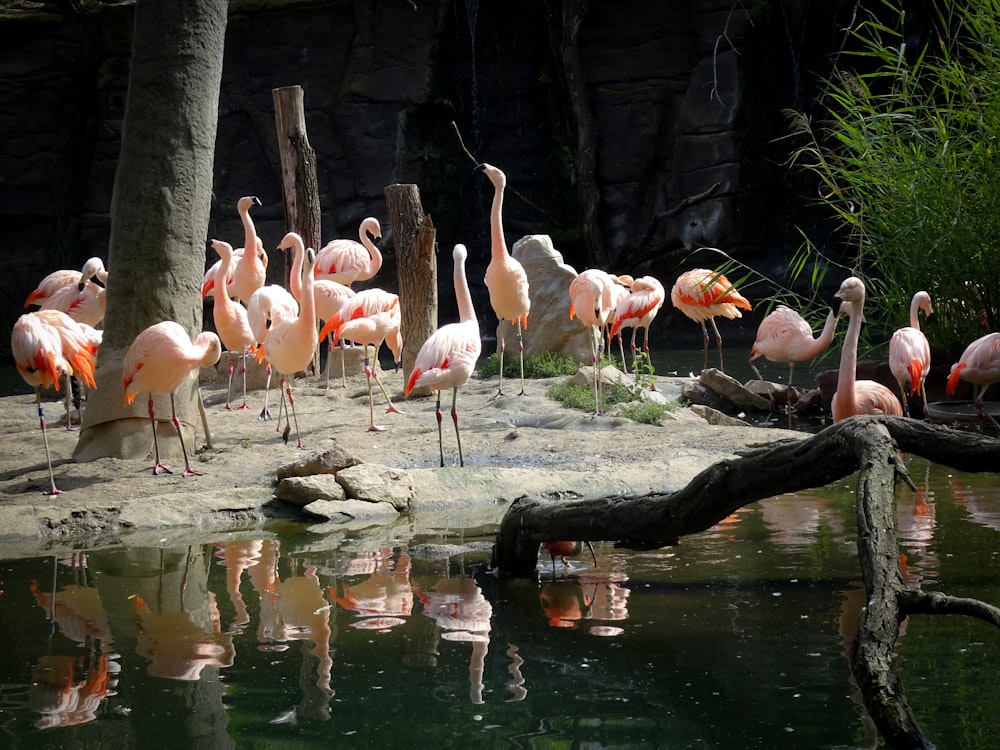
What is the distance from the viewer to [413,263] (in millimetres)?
9336

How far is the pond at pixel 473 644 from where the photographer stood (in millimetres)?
2693

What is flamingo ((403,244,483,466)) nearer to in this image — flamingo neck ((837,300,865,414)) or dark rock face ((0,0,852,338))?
flamingo neck ((837,300,865,414))

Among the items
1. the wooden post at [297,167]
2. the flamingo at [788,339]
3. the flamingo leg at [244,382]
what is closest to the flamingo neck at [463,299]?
the flamingo leg at [244,382]

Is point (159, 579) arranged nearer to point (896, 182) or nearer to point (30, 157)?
point (896, 182)

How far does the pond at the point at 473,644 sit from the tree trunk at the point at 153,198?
1.68 meters

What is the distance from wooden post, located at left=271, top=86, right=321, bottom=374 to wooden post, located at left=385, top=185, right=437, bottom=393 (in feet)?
4.41

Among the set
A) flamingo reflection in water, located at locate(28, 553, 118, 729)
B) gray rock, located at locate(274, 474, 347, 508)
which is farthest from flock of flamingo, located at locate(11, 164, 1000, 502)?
flamingo reflection in water, located at locate(28, 553, 118, 729)

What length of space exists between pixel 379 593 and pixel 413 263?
5.56 meters

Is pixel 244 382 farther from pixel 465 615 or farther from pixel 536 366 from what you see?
pixel 465 615

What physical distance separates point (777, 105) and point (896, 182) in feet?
33.7

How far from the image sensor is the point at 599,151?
17047 millimetres

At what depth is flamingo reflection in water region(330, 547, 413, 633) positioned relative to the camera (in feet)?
12.1

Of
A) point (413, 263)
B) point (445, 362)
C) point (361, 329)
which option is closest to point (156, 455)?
point (445, 362)

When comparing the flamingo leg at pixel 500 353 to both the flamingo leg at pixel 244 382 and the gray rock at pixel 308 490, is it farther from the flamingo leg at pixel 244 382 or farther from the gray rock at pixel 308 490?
the gray rock at pixel 308 490
